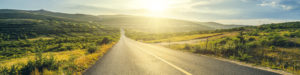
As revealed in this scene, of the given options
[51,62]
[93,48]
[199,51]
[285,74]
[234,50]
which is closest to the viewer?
[285,74]

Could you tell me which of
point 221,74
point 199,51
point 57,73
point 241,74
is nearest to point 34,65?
point 57,73

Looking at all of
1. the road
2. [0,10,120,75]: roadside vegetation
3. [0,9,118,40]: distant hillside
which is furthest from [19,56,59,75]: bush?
[0,9,118,40]: distant hillside

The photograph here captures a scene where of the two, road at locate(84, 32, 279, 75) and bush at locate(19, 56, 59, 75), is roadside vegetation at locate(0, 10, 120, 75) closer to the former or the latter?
bush at locate(19, 56, 59, 75)

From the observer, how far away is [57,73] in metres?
5.18

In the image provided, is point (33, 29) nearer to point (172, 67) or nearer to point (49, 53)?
point (49, 53)

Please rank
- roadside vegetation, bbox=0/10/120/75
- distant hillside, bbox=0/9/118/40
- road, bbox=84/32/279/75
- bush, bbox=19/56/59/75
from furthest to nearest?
1. distant hillside, bbox=0/9/118/40
2. roadside vegetation, bbox=0/10/120/75
3. bush, bbox=19/56/59/75
4. road, bbox=84/32/279/75

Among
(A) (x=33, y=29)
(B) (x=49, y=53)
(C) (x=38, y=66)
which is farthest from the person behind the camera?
(A) (x=33, y=29)

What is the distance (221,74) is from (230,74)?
0.33 metres

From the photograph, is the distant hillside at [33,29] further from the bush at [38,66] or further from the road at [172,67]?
the road at [172,67]

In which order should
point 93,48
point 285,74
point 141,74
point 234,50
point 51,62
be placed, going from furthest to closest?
point 93,48
point 234,50
point 51,62
point 141,74
point 285,74

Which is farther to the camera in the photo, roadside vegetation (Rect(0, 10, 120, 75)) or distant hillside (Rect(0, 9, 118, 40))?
distant hillside (Rect(0, 9, 118, 40))

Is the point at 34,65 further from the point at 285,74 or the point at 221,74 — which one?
the point at 285,74

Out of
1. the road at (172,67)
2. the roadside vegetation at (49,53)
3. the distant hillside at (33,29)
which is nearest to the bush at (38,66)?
the roadside vegetation at (49,53)

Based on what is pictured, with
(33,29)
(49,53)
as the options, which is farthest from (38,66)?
(33,29)
